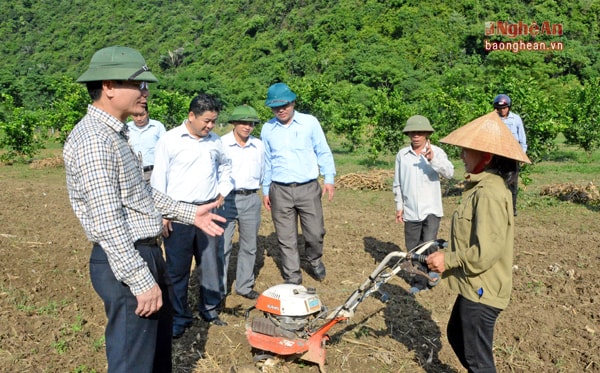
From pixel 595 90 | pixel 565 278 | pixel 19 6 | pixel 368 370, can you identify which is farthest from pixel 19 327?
pixel 19 6

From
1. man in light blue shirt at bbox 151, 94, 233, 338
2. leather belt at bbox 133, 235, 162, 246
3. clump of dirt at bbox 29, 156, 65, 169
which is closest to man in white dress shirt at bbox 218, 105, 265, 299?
man in light blue shirt at bbox 151, 94, 233, 338

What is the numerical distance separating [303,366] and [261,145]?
243 cm

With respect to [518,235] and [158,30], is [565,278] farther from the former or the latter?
[158,30]

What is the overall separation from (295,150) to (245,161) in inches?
20.9

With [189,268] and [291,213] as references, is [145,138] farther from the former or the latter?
[189,268]

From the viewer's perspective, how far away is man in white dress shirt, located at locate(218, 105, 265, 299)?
214 inches

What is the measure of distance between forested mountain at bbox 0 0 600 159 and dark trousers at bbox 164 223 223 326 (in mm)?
12670

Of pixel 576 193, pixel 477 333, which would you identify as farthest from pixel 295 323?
pixel 576 193

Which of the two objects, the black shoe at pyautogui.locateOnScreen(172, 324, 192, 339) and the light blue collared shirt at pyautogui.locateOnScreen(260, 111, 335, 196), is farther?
the light blue collared shirt at pyautogui.locateOnScreen(260, 111, 335, 196)

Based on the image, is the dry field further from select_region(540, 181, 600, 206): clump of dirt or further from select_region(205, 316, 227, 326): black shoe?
select_region(540, 181, 600, 206): clump of dirt

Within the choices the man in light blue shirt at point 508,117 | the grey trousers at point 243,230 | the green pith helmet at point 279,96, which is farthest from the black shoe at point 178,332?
the man in light blue shirt at point 508,117

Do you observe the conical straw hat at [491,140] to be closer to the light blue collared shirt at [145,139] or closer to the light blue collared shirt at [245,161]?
the light blue collared shirt at [245,161]

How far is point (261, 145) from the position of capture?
5676 millimetres

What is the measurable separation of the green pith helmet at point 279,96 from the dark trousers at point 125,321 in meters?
2.92
